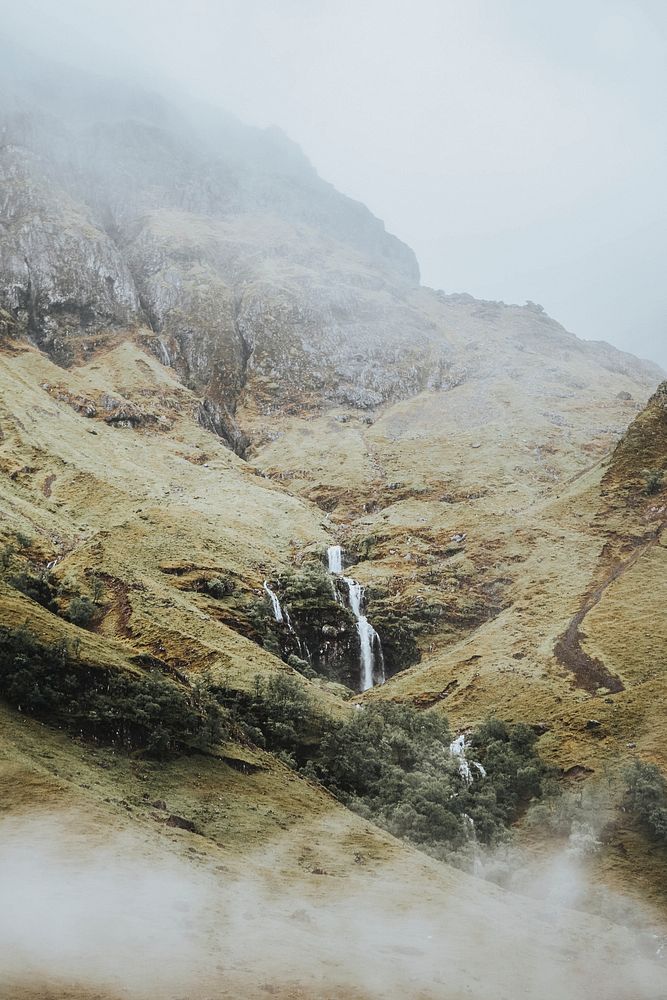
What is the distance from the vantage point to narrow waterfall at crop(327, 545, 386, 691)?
71188 millimetres

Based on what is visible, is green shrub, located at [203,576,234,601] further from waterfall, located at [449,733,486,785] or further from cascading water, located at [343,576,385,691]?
waterfall, located at [449,733,486,785]

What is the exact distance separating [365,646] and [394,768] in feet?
101

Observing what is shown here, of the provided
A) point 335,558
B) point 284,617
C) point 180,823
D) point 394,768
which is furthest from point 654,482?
point 180,823

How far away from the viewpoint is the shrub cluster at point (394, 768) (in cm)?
3888

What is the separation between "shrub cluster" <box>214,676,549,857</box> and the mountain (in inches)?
64.7

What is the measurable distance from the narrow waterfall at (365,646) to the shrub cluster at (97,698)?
39.0 metres

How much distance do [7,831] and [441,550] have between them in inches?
2908

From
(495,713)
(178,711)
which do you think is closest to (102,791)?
(178,711)

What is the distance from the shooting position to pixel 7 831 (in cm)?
2161

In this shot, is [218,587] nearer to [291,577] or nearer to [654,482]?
[291,577]

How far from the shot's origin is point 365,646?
72.9 m

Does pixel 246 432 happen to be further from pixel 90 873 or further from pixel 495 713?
pixel 90 873

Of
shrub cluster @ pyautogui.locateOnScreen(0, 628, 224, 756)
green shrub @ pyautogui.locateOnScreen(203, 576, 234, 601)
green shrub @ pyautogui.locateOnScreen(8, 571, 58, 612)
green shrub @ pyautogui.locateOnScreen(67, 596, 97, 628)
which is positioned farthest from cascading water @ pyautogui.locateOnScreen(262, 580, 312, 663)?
shrub cluster @ pyautogui.locateOnScreen(0, 628, 224, 756)

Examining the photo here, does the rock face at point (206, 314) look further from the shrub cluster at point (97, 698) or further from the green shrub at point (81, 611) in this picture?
the shrub cluster at point (97, 698)
